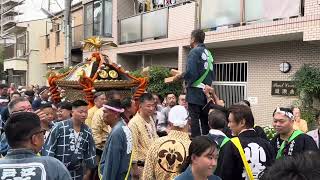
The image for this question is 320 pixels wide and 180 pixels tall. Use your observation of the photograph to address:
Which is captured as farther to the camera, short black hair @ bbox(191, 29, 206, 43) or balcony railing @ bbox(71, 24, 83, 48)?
balcony railing @ bbox(71, 24, 83, 48)

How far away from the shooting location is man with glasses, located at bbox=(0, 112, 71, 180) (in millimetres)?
2951

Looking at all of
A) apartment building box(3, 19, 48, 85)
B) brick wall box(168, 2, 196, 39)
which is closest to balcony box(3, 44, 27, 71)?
apartment building box(3, 19, 48, 85)

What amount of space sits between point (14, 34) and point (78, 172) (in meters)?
37.8

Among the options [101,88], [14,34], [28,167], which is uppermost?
[14,34]

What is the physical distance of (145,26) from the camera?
55.6 feet

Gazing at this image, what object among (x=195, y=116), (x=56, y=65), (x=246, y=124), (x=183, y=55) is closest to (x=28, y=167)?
(x=246, y=124)

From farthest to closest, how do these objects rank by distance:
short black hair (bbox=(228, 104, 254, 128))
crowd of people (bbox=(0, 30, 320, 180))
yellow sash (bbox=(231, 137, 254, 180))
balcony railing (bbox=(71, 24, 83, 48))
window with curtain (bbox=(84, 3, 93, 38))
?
balcony railing (bbox=(71, 24, 83, 48)) → window with curtain (bbox=(84, 3, 93, 38)) → short black hair (bbox=(228, 104, 254, 128)) → yellow sash (bbox=(231, 137, 254, 180)) → crowd of people (bbox=(0, 30, 320, 180))

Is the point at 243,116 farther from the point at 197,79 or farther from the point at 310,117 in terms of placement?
the point at 310,117

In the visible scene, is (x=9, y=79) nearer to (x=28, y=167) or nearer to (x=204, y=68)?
(x=204, y=68)

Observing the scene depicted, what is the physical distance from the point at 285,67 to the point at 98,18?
12275mm

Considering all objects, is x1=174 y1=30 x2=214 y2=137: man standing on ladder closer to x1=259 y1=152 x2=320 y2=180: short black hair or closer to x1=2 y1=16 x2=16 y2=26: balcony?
x1=259 y1=152 x2=320 y2=180: short black hair

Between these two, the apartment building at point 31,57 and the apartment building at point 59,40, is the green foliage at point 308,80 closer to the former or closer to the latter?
the apartment building at point 59,40

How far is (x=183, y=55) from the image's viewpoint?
1487cm

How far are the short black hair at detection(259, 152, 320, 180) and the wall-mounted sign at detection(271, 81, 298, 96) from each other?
10227 millimetres
